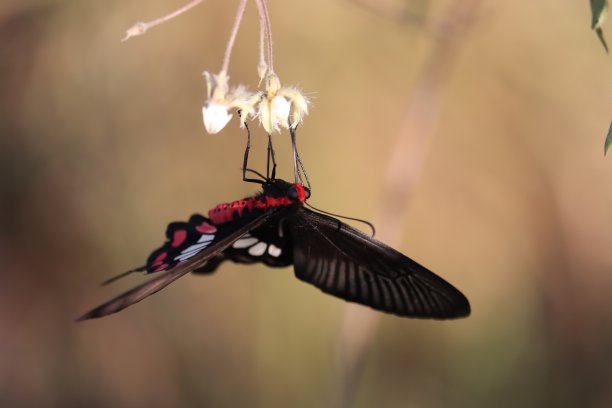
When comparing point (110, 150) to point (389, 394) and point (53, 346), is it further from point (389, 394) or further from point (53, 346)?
point (389, 394)

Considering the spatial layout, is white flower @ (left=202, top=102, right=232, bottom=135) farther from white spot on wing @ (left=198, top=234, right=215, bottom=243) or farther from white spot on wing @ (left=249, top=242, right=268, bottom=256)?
white spot on wing @ (left=249, top=242, right=268, bottom=256)

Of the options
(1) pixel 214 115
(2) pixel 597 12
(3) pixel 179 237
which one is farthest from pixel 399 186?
(2) pixel 597 12

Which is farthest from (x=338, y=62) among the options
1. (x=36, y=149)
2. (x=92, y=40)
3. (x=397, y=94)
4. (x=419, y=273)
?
(x=419, y=273)

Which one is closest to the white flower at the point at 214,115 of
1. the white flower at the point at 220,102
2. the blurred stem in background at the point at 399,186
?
the white flower at the point at 220,102

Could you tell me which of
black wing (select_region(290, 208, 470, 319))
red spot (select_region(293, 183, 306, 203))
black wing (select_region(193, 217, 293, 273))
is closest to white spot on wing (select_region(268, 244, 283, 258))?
black wing (select_region(193, 217, 293, 273))

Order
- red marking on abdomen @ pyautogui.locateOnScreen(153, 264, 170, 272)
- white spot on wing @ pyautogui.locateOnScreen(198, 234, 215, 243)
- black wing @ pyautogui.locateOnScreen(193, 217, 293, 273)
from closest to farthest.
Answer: red marking on abdomen @ pyautogui.locateOnScreen(153, 264, 170, 272)
white spot on wing @ pyautogui.locateOnScreen(198, 234, 215, 243)
black wing @ pyautogui.locateOnScreen(193, 217, 293, 273)

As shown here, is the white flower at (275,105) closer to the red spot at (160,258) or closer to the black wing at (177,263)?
the black wing at (177,263)
